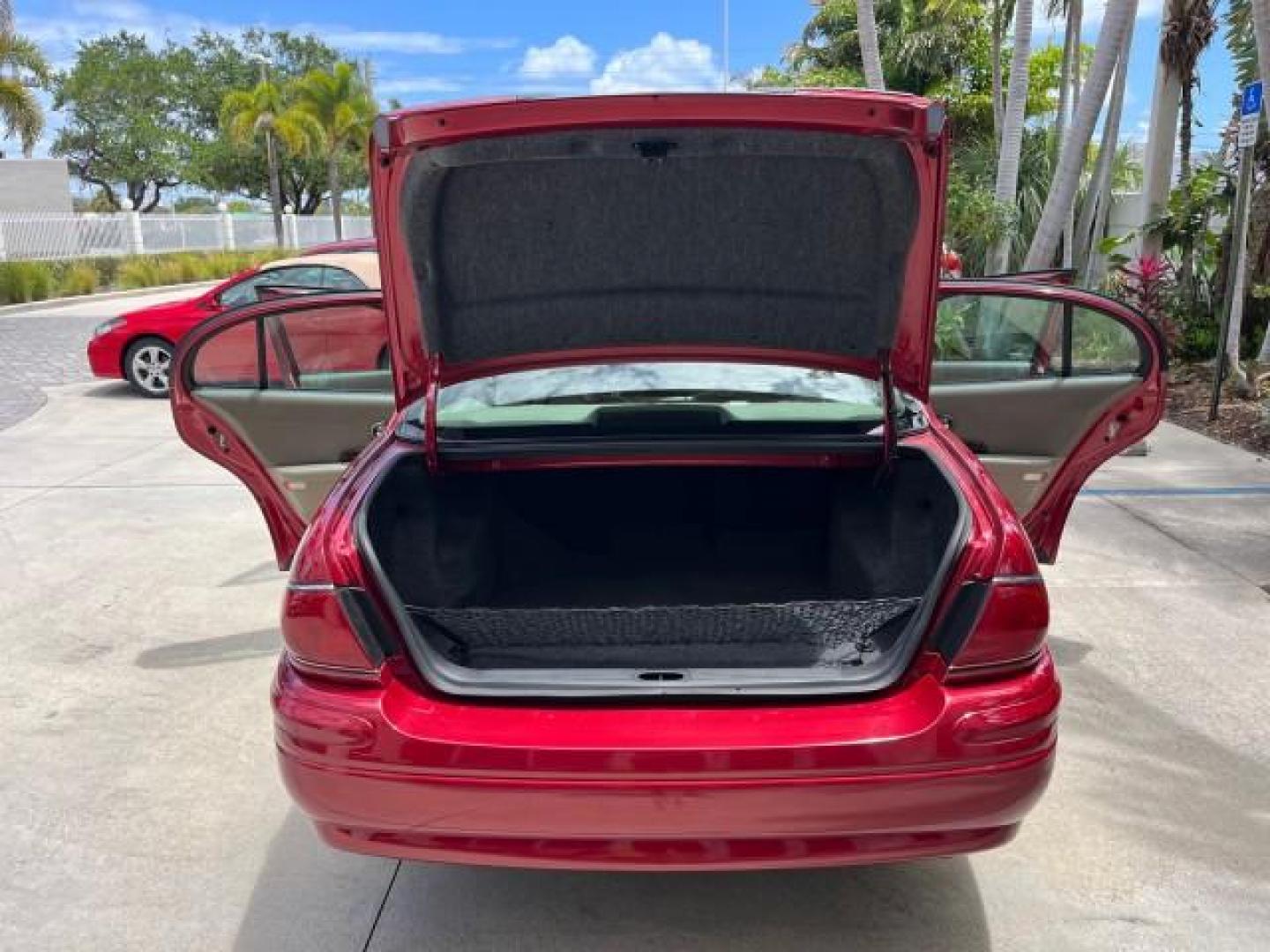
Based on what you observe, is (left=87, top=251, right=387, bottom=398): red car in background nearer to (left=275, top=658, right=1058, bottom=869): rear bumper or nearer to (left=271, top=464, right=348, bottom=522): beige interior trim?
(left=271, top=464, right=348, bottom=522): beige interior trim

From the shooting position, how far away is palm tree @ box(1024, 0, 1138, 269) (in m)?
7.95

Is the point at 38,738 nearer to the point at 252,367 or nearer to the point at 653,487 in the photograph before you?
the point at 252,367

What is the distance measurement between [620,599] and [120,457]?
571cm

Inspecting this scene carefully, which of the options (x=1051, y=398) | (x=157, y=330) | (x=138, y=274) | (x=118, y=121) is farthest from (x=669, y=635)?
(x=118, y=121)

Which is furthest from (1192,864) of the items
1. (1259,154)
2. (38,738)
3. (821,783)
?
(1259,154)

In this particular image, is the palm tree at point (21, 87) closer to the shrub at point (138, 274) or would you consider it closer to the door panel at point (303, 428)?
the shrub at point (138, 274)

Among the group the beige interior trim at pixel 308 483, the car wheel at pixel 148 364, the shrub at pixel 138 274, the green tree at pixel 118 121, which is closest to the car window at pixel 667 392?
the beige interior trim at pixel 308 483

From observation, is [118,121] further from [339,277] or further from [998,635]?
[998,635]

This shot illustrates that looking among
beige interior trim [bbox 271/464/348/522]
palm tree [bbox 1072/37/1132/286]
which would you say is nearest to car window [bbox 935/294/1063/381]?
beige interior trim [bbox 271/464/348/522]

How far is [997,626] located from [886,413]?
82 cm

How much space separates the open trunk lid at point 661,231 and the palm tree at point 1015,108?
7.57 metres

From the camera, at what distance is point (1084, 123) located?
837cm

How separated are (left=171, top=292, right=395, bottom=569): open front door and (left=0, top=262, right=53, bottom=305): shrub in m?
18.8

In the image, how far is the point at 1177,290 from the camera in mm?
10797
